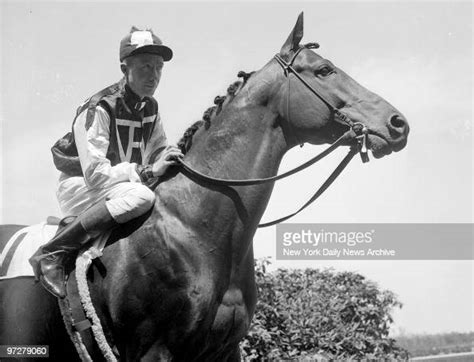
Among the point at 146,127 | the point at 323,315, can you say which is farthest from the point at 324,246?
the point at 146,127

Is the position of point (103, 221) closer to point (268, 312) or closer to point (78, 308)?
point (78, 308)

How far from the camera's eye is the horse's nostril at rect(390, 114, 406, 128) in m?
4.26

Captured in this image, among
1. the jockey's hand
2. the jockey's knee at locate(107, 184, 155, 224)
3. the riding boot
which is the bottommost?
the riding boot

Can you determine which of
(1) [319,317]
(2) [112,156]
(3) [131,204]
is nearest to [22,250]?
(2) [112,156]

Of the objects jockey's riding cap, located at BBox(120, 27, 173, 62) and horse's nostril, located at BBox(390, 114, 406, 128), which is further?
jockey's riding cap, located at BBox(120, 27, 173, 62)

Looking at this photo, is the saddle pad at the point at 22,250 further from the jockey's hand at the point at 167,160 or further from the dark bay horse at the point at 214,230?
the jockey's hand at the point at 167,160

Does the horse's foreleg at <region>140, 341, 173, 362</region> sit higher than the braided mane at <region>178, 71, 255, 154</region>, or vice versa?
the braided mane at <region>178, 71, 255, 154</region>

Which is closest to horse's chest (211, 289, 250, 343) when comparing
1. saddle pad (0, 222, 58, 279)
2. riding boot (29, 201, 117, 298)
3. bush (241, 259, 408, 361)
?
riding boot (29, 201, 117, 298)

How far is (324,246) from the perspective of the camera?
8.83 meters

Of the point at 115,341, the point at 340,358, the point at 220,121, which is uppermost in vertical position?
the point at 220,121

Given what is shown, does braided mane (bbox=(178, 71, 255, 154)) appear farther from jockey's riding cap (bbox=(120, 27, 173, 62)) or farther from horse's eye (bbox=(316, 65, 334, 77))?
jockey's riding cap (bbox=(120, 27, 173, 62))

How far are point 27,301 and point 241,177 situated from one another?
162 centimetres

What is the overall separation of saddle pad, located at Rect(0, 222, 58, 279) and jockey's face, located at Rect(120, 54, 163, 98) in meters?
1.10

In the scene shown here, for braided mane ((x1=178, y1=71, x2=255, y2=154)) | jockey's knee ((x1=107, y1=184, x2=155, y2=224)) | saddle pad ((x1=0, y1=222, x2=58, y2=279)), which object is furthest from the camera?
saddle pad ((x1=0, y1=222, x2=58, y2=279))
